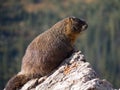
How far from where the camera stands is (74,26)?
51.5 feet

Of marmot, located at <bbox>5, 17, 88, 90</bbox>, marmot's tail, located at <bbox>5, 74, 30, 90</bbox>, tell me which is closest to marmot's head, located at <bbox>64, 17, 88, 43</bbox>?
marmot, located at <bbox>5, 17, 88, 90</bbox>

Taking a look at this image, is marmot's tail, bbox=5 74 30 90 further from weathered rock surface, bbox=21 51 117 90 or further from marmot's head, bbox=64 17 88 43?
marmot's head, bbox=64 17 88 43

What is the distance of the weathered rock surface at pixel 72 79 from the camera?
1180 centimetres

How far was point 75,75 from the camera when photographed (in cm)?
1269

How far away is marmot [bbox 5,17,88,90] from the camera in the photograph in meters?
14.3

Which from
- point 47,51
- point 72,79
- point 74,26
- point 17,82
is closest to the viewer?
point 72,79

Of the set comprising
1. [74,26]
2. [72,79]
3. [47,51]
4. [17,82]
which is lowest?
[17,82]

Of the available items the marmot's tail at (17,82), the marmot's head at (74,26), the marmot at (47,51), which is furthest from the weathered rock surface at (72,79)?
the marmot's head at (74,26)

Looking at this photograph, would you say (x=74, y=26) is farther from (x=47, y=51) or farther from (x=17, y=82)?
(x=17, y=82)

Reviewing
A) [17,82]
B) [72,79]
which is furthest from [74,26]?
[72,79]

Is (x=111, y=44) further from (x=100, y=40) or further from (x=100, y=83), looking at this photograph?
(x=100, y=83)

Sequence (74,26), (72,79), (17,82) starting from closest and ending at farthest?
(72,79), (17,82), (74,26)

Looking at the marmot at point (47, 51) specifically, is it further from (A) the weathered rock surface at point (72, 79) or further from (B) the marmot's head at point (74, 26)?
(A) the weathered rock surface at point (72, 79)

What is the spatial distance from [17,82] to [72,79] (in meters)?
2.16
